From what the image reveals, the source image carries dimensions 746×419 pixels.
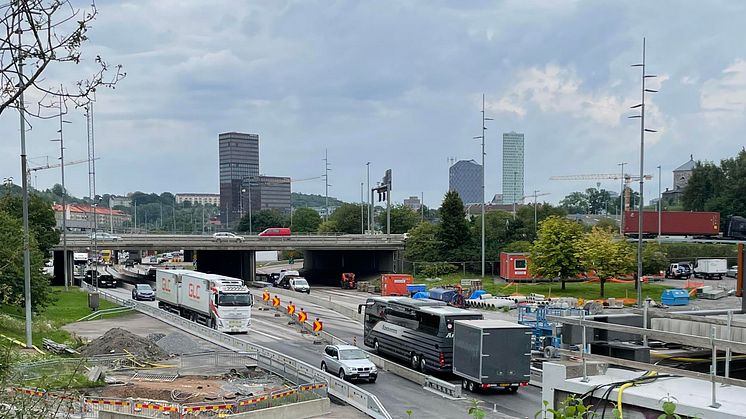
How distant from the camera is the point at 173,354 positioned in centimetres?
3547

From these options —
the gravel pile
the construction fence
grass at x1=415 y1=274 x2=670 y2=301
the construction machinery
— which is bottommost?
the construction machinery

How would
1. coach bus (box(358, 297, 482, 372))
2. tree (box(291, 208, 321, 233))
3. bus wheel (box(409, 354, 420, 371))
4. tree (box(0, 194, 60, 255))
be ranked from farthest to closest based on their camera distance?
1. tree (box(291, 208, 321, 233))
2. tree (box(0, 194, 60, 255))
3. bus wheel (box(409, 354, 420, 371))
4. coach bus (box(358, 297, 482, 372))

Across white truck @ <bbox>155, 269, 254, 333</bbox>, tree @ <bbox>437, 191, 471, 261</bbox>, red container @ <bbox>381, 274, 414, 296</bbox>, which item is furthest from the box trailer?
tree @ <bbox>437, 191, 471, 261</bbox>

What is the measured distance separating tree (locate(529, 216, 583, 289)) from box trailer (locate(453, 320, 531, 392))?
128 ft

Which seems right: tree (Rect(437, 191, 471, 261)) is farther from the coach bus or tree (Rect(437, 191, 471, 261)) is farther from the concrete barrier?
the concrete barrier

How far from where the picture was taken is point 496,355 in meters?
29.8

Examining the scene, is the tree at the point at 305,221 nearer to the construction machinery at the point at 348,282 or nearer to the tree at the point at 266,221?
the tree at the point at 266,221

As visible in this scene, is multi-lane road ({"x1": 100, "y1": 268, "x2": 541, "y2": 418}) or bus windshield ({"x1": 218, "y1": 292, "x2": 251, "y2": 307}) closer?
multi-lane road ({"x1": 100, "y1": 268, "x2": 541, "y2": 418})

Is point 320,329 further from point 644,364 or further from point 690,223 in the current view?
point 690,223

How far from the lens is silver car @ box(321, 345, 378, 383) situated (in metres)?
32.2

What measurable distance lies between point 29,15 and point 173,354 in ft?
100

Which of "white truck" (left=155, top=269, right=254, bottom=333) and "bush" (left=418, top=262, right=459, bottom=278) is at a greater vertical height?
"white truck" (left=155, top=269, right=254, bottom=333)

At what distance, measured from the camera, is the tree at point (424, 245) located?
8994 centimetres

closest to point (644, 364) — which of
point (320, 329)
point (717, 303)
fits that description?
point (320, 329)
